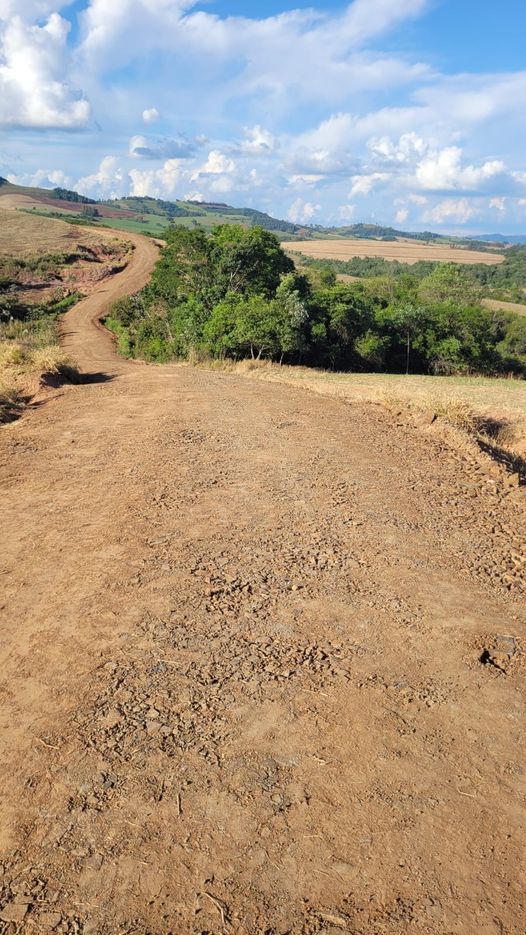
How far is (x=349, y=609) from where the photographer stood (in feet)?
14.5

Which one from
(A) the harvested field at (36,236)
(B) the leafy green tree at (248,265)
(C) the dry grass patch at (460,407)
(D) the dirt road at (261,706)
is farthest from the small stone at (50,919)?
(A) the harvested field at (36,236)

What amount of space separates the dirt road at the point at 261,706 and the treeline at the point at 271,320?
49.1 ft

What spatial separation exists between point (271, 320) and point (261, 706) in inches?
729

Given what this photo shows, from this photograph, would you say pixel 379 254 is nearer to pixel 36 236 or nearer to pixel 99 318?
pixel 36 236

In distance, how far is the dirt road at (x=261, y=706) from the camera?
8.25 feet

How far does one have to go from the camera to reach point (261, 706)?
136 inches

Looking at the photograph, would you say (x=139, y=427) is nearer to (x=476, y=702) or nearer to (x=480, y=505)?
(x=480, y=505)

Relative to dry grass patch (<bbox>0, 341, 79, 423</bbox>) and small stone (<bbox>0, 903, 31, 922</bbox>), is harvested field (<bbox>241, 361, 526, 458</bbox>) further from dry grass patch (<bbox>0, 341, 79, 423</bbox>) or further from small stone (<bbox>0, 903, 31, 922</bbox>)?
small stone (<bbox>0, 903, 31, 922</bbox>)

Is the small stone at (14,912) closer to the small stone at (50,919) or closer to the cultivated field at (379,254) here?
the small stone at (50,919)

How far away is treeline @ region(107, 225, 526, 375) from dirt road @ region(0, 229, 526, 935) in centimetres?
1495

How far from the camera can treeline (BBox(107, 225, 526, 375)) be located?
21.4 metres

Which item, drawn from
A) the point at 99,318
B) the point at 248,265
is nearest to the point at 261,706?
→ the point at 248,265

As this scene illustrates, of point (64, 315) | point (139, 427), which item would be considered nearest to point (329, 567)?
point (139, 427)

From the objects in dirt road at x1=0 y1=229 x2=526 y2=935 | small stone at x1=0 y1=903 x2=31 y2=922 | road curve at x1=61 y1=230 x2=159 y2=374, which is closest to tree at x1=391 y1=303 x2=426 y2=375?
road curve at x1=61 y1=230 x2=159 y2=374
